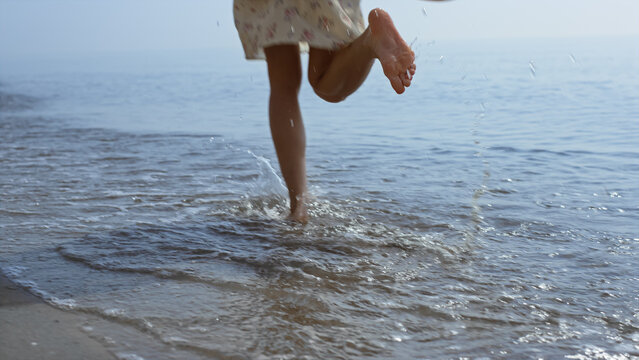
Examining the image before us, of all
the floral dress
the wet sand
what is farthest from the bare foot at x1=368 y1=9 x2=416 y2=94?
the wet sand

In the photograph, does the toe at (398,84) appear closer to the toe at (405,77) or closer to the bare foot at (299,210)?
the toe at (405,77)

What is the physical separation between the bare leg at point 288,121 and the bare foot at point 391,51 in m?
0.46

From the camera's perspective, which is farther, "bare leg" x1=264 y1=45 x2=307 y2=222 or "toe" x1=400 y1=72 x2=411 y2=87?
"bare leg" x1=264 y1=45 x2=307 y2=222

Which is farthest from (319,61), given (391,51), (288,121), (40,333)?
(40,333)

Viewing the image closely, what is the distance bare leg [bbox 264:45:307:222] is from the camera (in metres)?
2.59

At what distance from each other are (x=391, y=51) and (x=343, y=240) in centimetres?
66

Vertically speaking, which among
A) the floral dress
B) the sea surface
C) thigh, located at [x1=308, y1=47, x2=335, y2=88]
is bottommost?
the sea surface

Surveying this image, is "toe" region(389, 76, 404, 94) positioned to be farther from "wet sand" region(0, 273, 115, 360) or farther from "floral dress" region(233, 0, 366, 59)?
"wet sand" region(0, 273, 115, 360)

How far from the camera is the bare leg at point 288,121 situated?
102 inches

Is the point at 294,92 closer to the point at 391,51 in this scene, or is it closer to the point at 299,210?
the point at 299,210

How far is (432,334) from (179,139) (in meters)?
3.56

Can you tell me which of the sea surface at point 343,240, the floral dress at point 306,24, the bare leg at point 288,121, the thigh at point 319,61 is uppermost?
the floral dress at point 306,24

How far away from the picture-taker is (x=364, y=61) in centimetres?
238

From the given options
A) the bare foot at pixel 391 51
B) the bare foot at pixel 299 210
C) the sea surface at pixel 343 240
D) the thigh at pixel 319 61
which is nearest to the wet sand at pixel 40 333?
the sea surface at pixel 343 240
